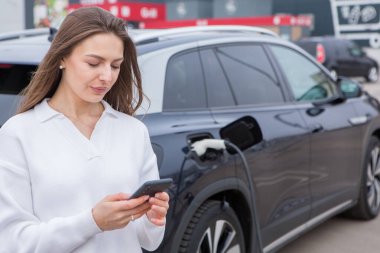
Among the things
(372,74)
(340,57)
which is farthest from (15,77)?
(372,74)

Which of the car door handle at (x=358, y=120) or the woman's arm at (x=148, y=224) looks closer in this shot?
the woman's arm at (x=148, y=224)

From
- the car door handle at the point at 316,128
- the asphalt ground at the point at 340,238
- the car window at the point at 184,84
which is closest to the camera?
the car window at the point at 184,84

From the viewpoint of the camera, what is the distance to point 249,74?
3887mm

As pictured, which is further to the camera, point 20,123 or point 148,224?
point 148,224

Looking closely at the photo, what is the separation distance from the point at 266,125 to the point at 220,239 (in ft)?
2.79

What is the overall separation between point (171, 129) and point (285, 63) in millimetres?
1712

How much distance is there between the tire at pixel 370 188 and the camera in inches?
205

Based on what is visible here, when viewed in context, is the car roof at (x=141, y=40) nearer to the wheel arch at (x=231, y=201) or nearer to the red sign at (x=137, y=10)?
the wheel arch at (x=231, y=201)

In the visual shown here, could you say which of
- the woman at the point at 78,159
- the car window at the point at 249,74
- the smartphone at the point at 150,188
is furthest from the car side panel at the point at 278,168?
the smartphone at the point at 150,188

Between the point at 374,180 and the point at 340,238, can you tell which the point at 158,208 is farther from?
the point at 374,180

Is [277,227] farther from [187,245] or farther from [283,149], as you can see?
[187,245]

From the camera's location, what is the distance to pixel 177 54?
10.7 feet

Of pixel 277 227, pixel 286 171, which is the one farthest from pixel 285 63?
pixel 277 227

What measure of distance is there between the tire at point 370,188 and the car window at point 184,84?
234cm
